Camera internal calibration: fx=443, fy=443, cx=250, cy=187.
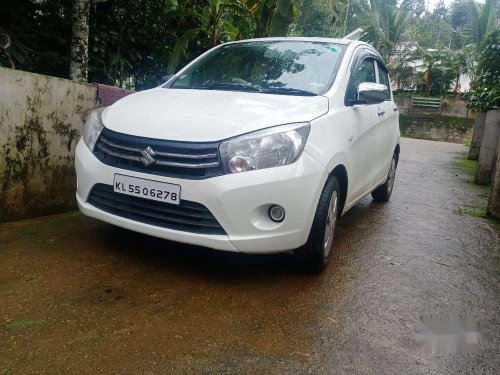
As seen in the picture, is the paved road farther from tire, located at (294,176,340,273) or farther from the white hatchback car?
the white hatchback car

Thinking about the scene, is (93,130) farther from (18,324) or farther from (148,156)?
(18,324)

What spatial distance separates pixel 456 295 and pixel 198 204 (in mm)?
1848

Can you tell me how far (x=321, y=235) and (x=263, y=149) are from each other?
0.71 meters

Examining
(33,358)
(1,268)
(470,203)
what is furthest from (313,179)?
(470,203)

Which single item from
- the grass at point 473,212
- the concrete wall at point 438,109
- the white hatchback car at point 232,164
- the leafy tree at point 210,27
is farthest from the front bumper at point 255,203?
the concrete wall at point 438,109

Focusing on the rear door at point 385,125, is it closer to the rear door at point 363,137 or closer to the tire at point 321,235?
the rear door at point 363,137

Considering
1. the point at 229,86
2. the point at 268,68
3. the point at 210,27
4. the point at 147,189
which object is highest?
the point at 210,27

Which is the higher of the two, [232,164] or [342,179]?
[232,164]

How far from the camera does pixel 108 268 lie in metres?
2.90

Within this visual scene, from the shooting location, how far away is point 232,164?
2.56 metres

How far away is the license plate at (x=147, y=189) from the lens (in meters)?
2.59

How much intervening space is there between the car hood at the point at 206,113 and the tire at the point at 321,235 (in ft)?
1.69

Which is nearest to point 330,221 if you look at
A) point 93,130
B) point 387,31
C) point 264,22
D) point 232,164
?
point 232,164

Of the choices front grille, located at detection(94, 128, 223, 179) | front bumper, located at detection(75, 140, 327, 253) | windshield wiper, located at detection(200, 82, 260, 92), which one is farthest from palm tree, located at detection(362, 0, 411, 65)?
front grille, located at detection(94, 128, 223, 179)
